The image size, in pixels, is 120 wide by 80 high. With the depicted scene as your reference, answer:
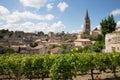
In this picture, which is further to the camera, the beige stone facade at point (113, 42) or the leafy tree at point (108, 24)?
the leafy tree at point (108, 24)

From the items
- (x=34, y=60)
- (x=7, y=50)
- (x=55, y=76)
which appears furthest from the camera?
(x=7, y=50)

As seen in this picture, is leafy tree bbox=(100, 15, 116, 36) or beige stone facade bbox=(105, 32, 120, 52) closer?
beige stone facade bbox=(105, 32, 120, 52)

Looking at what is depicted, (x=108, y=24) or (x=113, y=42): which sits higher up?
(x=108, y=24)

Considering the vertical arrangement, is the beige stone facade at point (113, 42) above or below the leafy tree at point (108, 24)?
below

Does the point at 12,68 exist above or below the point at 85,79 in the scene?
above

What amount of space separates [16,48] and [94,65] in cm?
5216

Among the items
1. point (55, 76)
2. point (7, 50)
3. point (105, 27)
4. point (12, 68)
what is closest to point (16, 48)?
point (7, 50)

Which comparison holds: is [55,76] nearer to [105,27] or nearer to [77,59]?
[77,59]

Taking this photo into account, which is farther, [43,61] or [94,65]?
[94,65]

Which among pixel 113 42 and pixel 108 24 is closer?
pixel 113 42

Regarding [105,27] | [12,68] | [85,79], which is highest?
[105,27]

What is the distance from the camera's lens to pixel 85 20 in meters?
116

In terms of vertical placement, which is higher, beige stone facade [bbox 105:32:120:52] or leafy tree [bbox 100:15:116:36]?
leafy tree [bbox 100:15:116:36]

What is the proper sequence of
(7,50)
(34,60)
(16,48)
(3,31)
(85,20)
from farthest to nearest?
(3,31) < (85,20) < (16,48) < (7,50) < (34,60)
